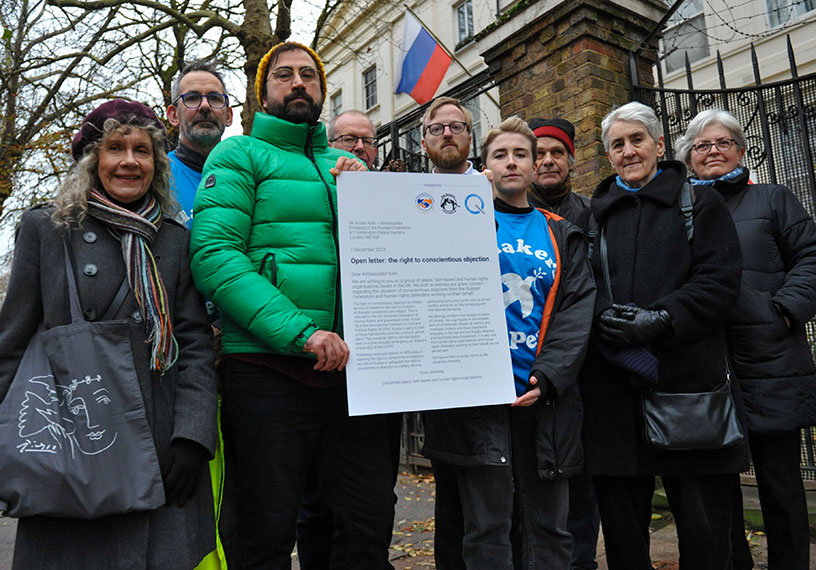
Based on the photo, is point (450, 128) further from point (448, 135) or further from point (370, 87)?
point (370, 87)

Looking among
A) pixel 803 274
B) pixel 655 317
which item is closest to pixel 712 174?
pixel 803 274

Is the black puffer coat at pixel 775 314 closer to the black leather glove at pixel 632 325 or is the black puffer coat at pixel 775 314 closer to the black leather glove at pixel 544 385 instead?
the black leather glove at pixel 632 325

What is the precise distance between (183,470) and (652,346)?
178 cm

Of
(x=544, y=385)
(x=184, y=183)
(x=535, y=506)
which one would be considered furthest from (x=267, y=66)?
(x=535, y=506)

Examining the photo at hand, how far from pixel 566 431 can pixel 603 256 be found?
2.52 feet

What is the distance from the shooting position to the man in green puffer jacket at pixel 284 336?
204 cm

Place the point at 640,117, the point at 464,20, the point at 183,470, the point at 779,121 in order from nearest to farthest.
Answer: the point at 183,470, the point at 640,117, the point at 779,121, the point at 464,20

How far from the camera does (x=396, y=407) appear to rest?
211 cm

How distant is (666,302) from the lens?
233 centimetres

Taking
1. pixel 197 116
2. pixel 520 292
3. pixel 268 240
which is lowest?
pixel 520 292

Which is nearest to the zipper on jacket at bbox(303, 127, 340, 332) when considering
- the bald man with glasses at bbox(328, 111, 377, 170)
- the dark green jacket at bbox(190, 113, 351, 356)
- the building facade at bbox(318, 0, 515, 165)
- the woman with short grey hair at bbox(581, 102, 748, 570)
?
the dark green jacket at bbox(190, 113, 351, 356)

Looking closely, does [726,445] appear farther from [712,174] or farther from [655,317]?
[712,174]

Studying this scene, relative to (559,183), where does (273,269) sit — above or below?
below

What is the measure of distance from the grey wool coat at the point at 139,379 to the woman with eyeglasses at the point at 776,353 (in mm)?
2164
